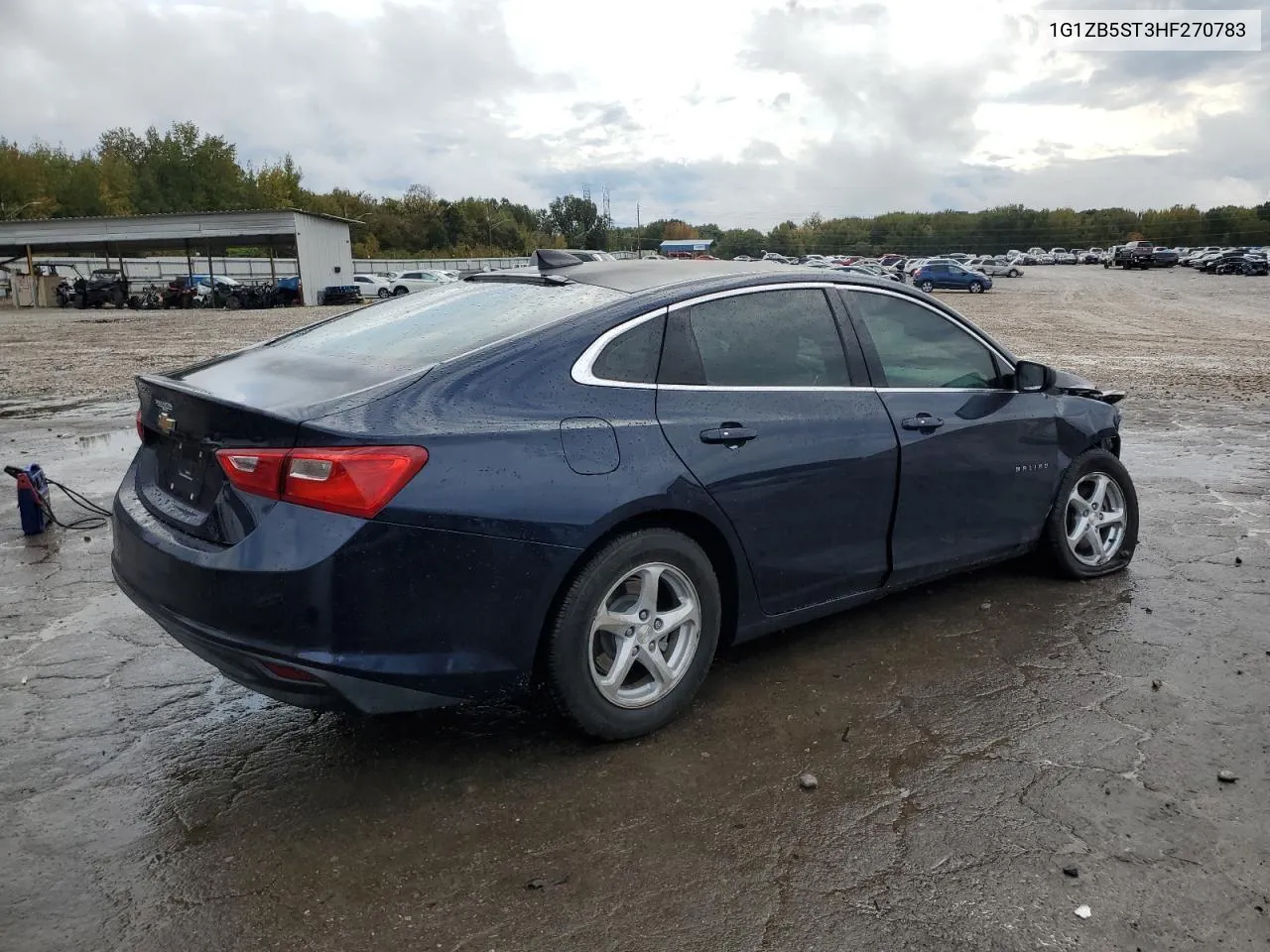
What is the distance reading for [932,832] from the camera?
3.01m

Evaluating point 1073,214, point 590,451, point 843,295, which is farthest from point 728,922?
point 1073,214

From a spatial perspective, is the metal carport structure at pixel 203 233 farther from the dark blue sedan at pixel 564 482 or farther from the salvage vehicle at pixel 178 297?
the dark blue sedan at pixel 564 482

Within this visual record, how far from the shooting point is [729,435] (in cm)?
366

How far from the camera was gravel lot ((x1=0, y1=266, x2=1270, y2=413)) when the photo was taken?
13.9m

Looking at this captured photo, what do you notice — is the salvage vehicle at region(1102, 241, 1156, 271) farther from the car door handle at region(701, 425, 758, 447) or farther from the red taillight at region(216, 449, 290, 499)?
the red taillight at region(216, 449, 290, 499)

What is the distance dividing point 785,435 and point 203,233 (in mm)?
45124

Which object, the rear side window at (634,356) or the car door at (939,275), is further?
the car door at (939,275)

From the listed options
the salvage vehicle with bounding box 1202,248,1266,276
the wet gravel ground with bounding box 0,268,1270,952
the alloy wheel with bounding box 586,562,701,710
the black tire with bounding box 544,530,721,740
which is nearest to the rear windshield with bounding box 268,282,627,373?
the black tire with bounding box 544,530,721,740

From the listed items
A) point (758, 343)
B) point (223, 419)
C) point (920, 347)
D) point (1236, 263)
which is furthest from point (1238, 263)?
point (223, 419)

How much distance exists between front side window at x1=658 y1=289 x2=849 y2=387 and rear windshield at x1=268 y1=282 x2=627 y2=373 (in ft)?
1.03

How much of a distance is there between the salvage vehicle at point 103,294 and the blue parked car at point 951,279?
3315 centimetres

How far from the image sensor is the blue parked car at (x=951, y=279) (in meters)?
44.8

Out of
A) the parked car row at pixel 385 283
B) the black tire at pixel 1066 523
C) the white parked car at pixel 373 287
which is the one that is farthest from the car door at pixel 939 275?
the black tire at pixel 1066 523

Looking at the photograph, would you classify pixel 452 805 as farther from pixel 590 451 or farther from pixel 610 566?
pixel 590 451
